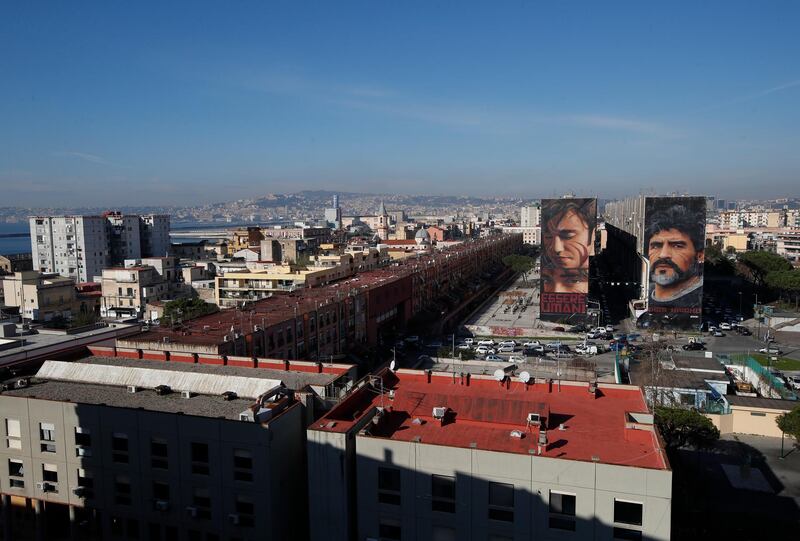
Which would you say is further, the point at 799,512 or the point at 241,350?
the point at 241,350

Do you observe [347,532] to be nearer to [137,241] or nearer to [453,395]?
[453,395]

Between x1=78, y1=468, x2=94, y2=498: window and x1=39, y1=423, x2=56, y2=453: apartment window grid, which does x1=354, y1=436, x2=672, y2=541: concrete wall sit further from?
x1=39, y1=423, x2=56, y2=453: apartment window grid

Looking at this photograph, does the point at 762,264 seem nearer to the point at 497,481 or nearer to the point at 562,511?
the point at 562,511

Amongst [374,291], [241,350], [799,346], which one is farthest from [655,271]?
[241,350]

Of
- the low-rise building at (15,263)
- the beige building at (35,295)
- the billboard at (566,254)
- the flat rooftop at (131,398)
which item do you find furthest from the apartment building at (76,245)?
the flat rooftop at (131,398)

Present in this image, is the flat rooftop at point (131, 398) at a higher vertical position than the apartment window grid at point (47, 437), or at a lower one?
higher

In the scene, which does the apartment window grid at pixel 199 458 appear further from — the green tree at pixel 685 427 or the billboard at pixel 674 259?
the billboard at pixel 674 259

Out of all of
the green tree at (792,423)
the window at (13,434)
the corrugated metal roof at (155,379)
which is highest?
the corrugated metal roof at (155,379)

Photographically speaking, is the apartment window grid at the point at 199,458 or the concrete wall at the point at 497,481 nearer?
the concrete wall at the point at 497,481
